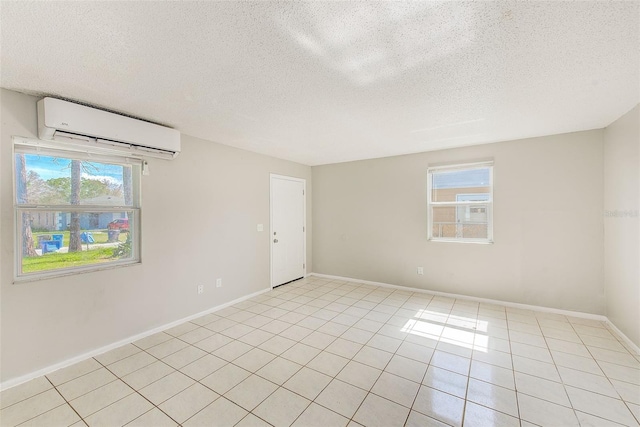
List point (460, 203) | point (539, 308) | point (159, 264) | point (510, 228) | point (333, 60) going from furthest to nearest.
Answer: point (460, 203) < point (510, 228) < point (539, 308) < point (159, 264) < point (333, 60)

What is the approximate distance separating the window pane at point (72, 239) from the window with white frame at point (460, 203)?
A: 4.23 m

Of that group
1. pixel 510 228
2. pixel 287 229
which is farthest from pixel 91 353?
pixel 510 228

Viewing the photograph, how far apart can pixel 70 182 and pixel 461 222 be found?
4.92 metres

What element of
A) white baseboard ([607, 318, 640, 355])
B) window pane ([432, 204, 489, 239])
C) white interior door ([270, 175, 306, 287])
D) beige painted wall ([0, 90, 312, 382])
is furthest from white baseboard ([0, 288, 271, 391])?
white baseboard ([607, 318, 640, 355])

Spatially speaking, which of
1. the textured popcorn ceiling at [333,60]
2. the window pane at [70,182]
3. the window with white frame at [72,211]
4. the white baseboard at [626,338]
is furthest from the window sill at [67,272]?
the white baseboard at [626,338]

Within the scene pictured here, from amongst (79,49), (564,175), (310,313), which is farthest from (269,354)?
(564,175)

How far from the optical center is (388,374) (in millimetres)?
2254

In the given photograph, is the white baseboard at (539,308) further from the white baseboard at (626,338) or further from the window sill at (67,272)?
the window sill at (67,272)

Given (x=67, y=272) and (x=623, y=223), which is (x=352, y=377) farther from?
(x=623, y=223)

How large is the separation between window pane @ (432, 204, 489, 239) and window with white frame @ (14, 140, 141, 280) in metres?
4.23

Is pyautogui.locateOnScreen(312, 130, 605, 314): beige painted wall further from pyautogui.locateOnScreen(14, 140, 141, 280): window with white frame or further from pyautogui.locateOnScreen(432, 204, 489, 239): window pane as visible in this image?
pyautogui.locateOnScreen(14, 140, 141, 280): window with white frame

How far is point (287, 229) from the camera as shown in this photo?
199 inches

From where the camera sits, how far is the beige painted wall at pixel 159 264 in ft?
7.11

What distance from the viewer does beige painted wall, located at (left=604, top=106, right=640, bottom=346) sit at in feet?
8.43
